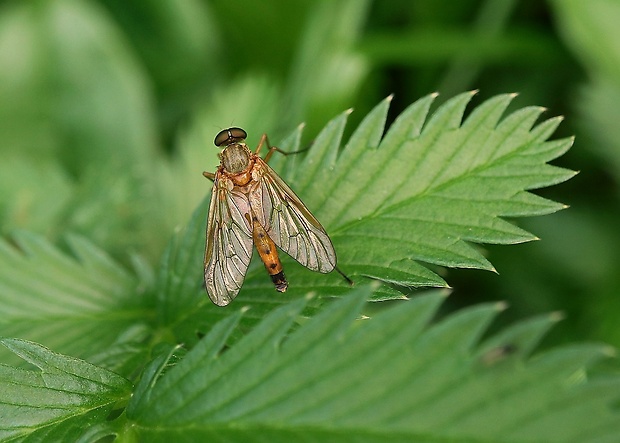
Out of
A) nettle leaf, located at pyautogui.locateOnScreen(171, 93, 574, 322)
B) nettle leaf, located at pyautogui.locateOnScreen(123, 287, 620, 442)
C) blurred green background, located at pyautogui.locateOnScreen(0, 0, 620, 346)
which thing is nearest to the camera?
nettle leaf, located at pyautogui.locateOnScreen(123, 287, 620, 442)

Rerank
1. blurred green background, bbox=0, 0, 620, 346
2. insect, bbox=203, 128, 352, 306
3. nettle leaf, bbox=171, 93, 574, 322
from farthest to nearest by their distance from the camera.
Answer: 1. blurred green background, bbox=0, 0, 620, 346
2. insect, bbox=203, 128, 352, 306
3. nettle leaf, bbox=171, 93, 574, 322

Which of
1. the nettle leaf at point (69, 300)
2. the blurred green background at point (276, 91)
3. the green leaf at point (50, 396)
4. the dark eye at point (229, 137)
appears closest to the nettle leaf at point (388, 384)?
the green leaf at point (50, 396)

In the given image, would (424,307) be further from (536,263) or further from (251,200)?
(536,263)

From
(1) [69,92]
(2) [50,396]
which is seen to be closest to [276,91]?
(1) [69,92]

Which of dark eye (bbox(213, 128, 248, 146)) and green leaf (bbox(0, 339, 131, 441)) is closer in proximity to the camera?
green leaf (bbox(0, 339, 131, 441))

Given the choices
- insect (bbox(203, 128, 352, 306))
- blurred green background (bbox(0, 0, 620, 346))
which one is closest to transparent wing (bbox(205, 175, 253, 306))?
insect (bbox(203, 128, 352, 306))

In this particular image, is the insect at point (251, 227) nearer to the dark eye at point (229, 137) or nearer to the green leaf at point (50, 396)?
the dark eye at point (229, 137)

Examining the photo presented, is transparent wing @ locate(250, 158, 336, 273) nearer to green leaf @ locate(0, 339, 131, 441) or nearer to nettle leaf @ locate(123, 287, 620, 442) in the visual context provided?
nettle leaf @ locate(123, 287, 620, 442)
